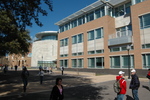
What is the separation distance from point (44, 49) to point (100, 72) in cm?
3763

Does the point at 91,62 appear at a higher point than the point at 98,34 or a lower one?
lower

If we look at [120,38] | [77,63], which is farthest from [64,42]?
[120,38]

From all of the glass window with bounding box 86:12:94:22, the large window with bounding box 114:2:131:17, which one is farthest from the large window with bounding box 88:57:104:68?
the large window with bounding box 114:2:131:17

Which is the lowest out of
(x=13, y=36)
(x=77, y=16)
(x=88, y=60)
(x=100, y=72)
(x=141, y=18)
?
(x=100, y=72)

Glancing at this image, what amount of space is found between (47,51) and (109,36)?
38076 mm

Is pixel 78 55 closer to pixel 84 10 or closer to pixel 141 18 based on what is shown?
pixel 84 10

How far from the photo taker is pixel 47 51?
196ft

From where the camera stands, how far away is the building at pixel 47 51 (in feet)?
193

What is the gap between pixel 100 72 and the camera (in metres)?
28.0

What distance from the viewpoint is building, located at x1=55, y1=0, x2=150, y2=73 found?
2212 centimetres

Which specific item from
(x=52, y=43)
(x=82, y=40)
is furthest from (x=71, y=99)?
(x=52, y=43)

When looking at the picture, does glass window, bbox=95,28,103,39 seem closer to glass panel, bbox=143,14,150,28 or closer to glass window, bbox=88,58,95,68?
glass window, bbox=88,58,95,68

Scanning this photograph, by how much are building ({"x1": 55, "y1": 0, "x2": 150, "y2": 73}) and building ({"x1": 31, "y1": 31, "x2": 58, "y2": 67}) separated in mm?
19565

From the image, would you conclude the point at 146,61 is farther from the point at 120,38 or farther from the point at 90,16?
the point at 90,16
